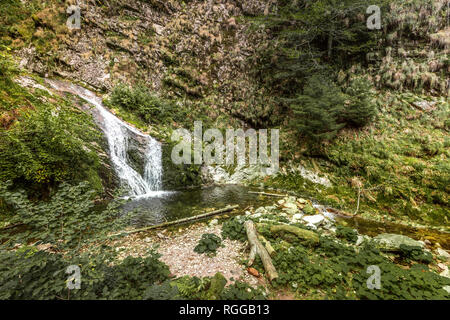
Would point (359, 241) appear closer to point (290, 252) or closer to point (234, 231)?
point (290, 252)

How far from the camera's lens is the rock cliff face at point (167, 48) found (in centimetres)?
1110

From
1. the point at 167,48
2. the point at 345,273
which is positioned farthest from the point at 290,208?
the point at 167,48

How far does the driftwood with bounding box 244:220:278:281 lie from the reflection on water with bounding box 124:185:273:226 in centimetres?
251

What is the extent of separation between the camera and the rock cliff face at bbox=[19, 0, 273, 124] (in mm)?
11102

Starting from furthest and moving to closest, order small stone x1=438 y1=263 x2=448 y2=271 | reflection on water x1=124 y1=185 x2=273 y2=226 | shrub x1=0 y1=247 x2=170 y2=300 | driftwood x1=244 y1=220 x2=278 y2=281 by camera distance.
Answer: reflection on water x1=124 y1=185 x2=273 y2=226 → small stone x1=438 y1=263 x2=448 y2=271 → driftwood x1=244 y1=220 x2=278 y2=281 → shrub x1=0 y1=247 x2=170 y2=300

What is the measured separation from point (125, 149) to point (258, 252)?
7659 millimetres

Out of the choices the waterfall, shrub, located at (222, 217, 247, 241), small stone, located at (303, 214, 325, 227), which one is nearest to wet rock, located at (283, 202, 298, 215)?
small stone, located at (303, 214, 325, 227)

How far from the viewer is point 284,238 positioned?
4.13 meters

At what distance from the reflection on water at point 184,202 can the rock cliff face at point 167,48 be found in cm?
679

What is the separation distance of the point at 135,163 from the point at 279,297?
790cm

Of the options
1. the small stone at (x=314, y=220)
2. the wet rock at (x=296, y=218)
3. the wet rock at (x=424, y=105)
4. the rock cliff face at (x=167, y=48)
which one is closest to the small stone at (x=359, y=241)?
the small stone at (x=314, y=220)

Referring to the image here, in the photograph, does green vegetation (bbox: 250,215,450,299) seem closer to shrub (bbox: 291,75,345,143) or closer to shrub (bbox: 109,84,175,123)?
shrub (bbox: 291,75,345,143)

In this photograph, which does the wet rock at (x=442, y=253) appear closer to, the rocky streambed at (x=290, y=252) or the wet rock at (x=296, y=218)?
the rocky streambed at (x=290, y=252)
